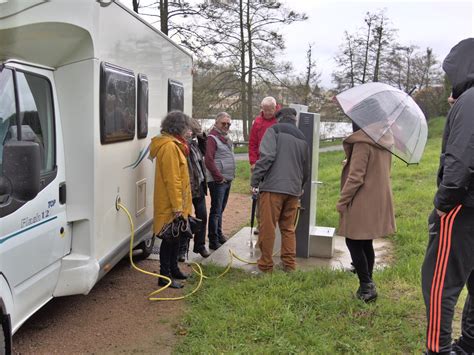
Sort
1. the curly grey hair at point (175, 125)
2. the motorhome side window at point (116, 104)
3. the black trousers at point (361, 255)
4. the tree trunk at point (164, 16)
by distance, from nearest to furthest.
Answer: the motorhome side window at point (116, 104)
the black trousers at point (361, 255)
the curly grey hair at point (175, 125)
the tree trunk at point (164, 16)

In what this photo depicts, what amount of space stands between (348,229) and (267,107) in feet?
8.66

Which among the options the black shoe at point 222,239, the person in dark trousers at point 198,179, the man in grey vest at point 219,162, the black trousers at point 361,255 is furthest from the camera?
the black shoe at point 222,239

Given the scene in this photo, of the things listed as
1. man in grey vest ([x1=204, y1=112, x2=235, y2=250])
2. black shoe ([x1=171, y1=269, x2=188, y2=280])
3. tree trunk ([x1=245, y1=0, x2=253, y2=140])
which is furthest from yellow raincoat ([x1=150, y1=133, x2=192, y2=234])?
tree trunk ([x1=245, y1=0, x2=253, y2=140])

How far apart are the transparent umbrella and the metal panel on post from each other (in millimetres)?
1358

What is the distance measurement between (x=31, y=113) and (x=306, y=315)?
2803 millimetres

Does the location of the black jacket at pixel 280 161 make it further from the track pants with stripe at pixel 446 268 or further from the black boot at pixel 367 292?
the track pants with stripe at pixel 446 268

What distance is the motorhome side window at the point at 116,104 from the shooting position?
12.9ft

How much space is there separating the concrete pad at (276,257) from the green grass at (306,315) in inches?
12.9

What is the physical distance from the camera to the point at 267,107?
6504mm

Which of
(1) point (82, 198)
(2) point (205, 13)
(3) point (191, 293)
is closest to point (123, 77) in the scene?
(1) point (82, 198)

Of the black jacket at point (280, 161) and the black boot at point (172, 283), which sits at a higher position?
the black jacket at point (280, 161)

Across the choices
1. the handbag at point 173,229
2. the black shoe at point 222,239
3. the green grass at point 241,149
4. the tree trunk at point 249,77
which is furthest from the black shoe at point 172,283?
the green grass at point 241,149

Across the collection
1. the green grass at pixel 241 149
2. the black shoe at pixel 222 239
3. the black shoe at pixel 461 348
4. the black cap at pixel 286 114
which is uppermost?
the black cap at pixel 286 114

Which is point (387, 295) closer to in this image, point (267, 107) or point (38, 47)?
point (267, 107)
